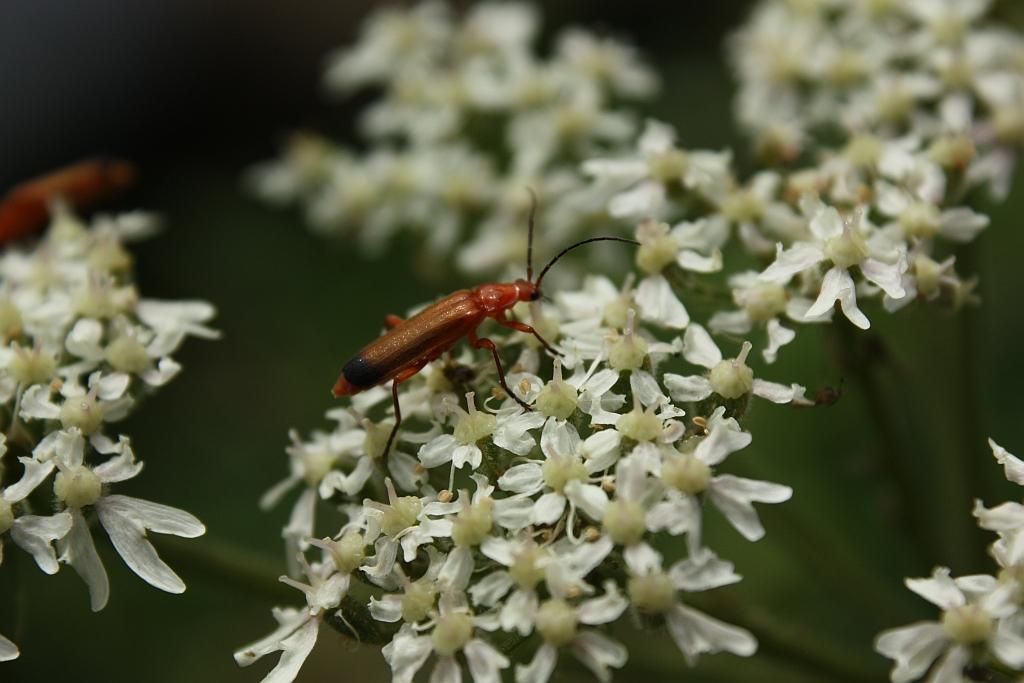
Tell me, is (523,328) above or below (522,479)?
above

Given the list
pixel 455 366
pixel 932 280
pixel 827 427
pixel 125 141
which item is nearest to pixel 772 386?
pixel 932 280

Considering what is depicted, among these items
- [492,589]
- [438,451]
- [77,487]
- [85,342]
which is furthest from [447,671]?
[85,342]

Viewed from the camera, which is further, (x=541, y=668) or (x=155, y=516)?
(x=155, y=516)

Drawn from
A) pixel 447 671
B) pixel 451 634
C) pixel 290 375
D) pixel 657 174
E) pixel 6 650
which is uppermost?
pixel 290 375

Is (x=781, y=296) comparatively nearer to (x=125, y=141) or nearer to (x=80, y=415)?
(x=80, y=415)

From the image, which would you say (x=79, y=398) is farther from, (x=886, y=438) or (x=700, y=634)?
(x=886, y=438)

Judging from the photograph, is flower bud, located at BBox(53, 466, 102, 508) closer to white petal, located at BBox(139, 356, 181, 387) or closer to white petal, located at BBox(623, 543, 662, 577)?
white petal, located at BBox(139, 356, 181, 387)
